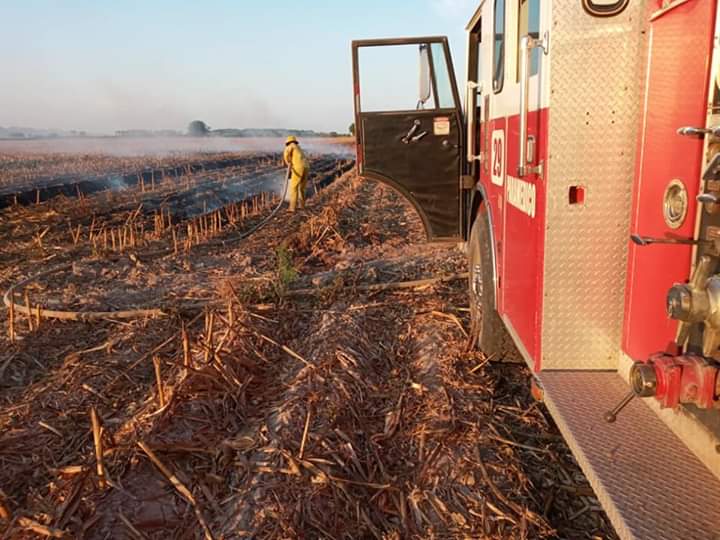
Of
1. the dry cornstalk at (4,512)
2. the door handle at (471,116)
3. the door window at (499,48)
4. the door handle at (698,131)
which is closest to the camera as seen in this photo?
the door handle at (698,131)

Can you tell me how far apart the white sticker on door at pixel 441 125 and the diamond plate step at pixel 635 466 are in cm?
338

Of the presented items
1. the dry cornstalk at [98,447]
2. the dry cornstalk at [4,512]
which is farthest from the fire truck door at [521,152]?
the dry cornstalk at [4,512]

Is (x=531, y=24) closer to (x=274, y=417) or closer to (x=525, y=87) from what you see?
(x=525, y=87)

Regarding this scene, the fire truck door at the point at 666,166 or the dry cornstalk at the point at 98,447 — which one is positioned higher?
the fire truck door at the point at 666,166

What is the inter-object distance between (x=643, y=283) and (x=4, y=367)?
16.3 ft

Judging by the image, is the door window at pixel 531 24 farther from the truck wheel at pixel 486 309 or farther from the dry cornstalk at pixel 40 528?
the dry cornstalk at pixel 40 528

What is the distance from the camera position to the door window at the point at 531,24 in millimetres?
2985

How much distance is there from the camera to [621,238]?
9.09ft

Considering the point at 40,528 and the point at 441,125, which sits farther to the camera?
the point at 441,125

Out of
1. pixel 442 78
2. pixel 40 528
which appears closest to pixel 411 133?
pixel 442 78

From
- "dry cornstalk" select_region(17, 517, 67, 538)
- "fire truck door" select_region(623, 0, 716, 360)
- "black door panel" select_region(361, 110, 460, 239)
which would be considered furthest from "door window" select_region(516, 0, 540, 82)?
"dry cornstalk" select_region(17, 517, 67, 538)

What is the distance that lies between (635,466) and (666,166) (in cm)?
114

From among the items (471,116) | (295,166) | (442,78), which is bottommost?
(295,166)

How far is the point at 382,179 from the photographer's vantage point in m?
6.03
